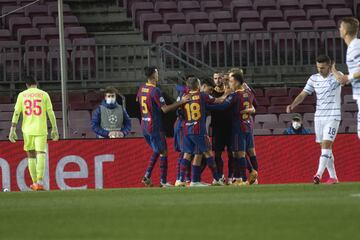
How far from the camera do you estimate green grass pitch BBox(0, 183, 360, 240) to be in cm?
865

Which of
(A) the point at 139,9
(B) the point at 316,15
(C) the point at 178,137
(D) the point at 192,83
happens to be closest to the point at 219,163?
(C) the point at 178,137

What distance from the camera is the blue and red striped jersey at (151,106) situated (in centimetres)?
2005

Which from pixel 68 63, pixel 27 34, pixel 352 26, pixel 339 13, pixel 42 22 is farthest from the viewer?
pixel 339 13

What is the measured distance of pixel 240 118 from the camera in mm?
19766

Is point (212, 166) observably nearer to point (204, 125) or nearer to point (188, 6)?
point (204, 125)

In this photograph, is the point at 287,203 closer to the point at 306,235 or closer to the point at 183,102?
the point at 306,235

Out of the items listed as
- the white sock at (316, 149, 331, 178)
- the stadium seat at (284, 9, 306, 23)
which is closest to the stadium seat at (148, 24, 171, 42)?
the stadium seat at (284, 9, 306, 23)

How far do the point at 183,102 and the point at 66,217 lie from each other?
9.12m

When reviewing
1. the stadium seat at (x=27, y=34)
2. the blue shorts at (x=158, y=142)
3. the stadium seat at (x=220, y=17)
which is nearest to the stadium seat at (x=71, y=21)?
the stadium seat at (x=27, y=34)

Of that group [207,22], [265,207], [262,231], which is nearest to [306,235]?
[262,231]

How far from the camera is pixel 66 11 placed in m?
31.2

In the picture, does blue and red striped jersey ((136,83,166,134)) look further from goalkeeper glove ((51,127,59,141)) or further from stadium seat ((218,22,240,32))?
stadium seat ((218,22,240,32))

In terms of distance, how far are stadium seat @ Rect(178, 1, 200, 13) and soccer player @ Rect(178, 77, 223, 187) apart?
11.6 meters

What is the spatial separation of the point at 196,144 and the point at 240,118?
84 cm
